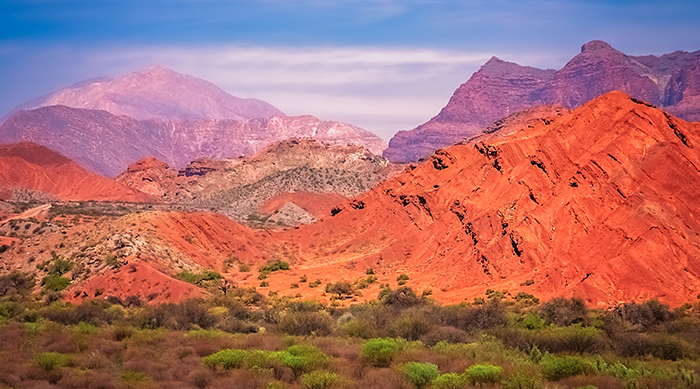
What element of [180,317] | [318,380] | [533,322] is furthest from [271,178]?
[318,380]

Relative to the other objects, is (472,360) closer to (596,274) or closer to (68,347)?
(68,347)

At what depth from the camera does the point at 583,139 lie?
1988 inches

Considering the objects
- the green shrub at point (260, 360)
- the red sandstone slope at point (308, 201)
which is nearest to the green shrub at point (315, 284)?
the green shrub at point (260, 360)

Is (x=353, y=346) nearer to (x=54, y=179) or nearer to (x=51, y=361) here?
(x=51, y=361)

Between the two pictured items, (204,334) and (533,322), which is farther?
(533,322)

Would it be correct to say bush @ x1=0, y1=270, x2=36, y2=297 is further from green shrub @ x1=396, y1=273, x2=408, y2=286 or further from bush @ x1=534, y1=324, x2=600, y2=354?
bush @ x1=534, y1=324, x2=600, y2=354

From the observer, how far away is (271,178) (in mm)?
142375

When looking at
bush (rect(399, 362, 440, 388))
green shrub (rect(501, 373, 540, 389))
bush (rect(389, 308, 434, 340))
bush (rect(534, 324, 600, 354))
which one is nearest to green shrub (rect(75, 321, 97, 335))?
bush (rect(389, 308, 434, 340))

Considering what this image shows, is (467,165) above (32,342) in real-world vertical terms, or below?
above

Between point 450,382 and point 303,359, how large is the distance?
4.97 metres

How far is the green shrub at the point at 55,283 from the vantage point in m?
41.6

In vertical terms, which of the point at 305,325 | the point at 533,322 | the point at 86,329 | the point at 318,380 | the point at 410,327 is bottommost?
the point at 533,322

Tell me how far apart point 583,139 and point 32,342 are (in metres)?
39.0

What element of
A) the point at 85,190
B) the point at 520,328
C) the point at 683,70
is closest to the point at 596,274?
the point at 520,328
